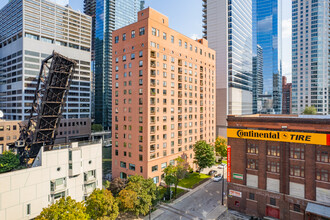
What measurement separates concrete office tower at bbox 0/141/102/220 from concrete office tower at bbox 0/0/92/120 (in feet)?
276

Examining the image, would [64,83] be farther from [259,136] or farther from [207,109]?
[207,109]

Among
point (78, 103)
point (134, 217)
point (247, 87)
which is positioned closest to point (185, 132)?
point (134, 217)

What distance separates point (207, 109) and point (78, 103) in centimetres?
8074

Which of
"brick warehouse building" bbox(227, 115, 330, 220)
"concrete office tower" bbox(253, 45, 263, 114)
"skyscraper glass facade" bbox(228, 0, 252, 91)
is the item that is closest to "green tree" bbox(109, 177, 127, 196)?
"brick warehouse building" bbox(227, 115, 330, 220)

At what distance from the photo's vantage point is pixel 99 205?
95.8ft

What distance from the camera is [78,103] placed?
12206 centimetres

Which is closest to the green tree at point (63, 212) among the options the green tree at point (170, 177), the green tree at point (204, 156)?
the green tree at point (170, 177)

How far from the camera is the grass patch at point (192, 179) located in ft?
182

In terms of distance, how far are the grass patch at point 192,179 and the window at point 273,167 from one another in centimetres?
2196

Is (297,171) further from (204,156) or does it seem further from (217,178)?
(204,156)

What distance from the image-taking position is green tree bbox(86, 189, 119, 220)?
29.2m

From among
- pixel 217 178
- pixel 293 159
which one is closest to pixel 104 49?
pixel 217 178

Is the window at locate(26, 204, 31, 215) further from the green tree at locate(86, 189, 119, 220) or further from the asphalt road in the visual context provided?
the asphalt road

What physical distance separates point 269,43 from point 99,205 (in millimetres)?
191856
